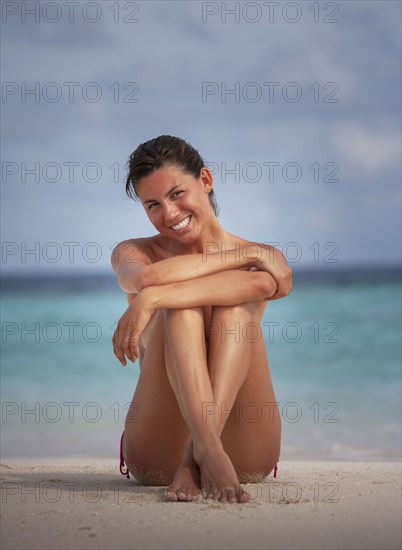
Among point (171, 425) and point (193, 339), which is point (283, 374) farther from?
point (193, 339)

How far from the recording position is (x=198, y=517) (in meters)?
2.02

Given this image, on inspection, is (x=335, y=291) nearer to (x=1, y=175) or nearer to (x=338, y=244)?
(x=338, y=244)

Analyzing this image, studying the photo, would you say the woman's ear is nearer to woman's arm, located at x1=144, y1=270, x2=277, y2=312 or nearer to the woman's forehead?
the woman's forehead

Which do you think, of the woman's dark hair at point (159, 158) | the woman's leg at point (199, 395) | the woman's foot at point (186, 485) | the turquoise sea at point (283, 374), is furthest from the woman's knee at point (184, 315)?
the woman's dark hair at point (159, 158)

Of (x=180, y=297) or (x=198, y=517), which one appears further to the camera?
(x=180, y=297)

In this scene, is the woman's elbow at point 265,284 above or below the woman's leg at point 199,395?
above

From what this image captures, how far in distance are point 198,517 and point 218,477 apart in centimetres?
19

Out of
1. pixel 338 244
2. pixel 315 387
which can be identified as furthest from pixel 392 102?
pixel 315 387

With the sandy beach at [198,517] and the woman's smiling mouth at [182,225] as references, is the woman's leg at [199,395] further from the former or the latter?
the woman's smiling mouth at [182,225]

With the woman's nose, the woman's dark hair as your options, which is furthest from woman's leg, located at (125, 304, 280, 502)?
the woman's dark hair

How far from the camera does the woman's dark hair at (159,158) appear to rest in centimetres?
267

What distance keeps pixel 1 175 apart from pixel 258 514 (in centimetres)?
1138

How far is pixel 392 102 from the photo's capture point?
13.1 m

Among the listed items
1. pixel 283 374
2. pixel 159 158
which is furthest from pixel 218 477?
pixel 283 374
